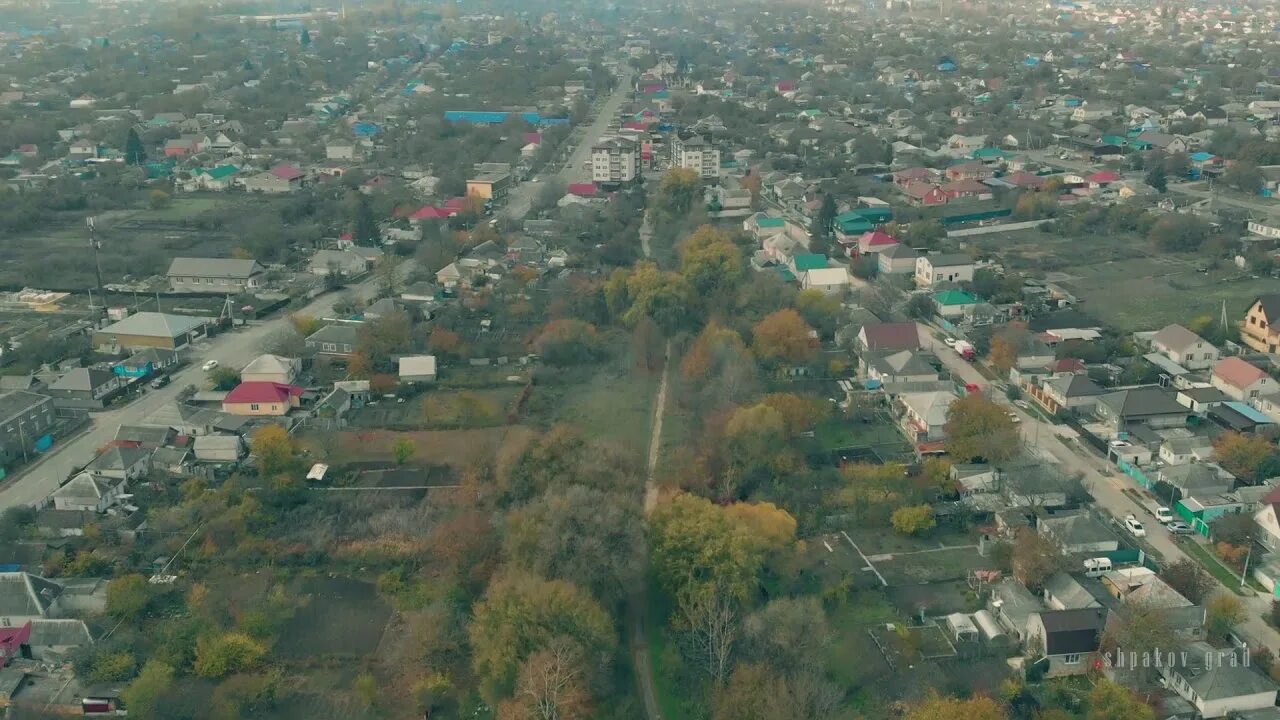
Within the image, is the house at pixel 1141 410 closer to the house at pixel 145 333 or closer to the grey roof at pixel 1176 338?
the grey roof at pixel 1176 338

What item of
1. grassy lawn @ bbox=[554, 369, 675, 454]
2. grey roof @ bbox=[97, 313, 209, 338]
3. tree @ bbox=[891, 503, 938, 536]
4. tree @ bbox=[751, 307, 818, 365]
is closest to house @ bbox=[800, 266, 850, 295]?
tree @ bbox=[751, 307, 818, 365]

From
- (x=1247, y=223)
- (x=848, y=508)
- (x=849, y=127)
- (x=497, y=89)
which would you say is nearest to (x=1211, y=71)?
(x=849, y=127)

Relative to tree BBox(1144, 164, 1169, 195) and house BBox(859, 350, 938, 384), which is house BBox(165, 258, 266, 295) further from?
tree BBox(1144, 164, 1169, 195)

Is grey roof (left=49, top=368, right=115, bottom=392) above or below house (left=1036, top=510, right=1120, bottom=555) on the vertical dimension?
below

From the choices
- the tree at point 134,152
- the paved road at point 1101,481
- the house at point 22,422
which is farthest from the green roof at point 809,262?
the tree at point 134,152

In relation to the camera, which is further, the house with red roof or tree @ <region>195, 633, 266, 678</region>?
the house with red roof

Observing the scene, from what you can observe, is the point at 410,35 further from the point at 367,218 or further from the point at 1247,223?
the point at 1247,223

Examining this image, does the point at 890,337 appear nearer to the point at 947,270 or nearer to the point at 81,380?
the point at 947,270

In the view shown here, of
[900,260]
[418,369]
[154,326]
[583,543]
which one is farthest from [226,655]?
[900,260]
